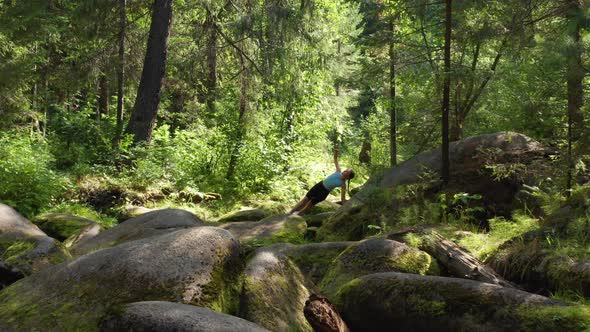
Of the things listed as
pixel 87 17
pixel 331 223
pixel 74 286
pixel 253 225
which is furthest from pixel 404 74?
pixel 87 17

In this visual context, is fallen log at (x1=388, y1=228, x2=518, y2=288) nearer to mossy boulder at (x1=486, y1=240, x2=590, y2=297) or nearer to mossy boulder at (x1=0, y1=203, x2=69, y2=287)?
mossy boulder at (x1=486, y1=240, x2=590, y2=297)

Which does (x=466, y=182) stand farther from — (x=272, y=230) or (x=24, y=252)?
(x=24, y=252)

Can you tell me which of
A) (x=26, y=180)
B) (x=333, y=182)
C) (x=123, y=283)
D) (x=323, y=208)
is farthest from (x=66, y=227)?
(x=123, y=283)

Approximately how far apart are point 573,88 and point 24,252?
789 cm

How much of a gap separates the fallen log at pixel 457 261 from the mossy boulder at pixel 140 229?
3767mm

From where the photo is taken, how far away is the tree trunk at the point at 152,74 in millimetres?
15516

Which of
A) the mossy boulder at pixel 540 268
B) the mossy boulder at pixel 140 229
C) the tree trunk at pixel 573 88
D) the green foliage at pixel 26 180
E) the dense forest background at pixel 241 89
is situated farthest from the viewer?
the green foliage at pixel 26 180

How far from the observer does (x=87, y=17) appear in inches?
611

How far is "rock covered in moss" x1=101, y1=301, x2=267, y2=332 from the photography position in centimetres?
321

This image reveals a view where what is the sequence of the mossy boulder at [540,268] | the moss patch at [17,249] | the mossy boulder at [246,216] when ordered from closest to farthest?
the mossy boulder at [540,268] → the moss patch at [17,249] → the mossy boulder at [246,216]

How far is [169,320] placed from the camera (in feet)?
10.6

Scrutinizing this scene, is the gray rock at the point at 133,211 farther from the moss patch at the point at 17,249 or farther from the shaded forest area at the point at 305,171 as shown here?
the moss patch at the point at 17,249

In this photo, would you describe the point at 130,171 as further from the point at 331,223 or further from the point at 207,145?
the point at 331,223

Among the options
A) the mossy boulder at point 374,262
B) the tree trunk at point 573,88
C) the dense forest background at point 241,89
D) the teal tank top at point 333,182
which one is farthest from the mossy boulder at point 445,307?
the teal tank top at point 333,182
